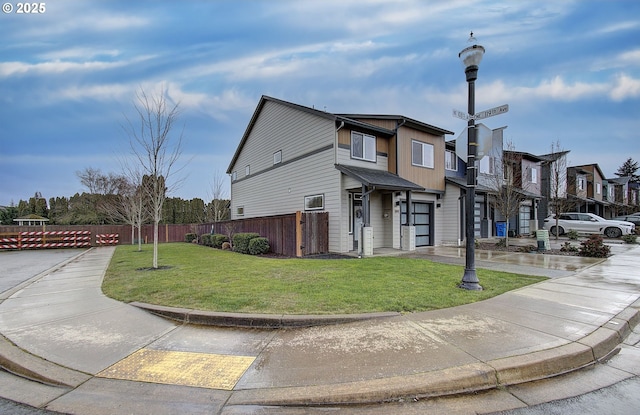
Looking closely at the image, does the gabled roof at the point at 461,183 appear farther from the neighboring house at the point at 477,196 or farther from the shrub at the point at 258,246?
the shrub at the point at 258,246

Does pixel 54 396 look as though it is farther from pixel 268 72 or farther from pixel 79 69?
pixel 268 72

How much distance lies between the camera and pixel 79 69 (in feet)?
37.3

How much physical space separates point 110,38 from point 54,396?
36.1 feet

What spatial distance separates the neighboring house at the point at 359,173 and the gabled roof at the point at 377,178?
45 millimetres

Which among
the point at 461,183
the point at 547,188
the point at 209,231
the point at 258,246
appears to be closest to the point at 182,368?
the point at 258,246

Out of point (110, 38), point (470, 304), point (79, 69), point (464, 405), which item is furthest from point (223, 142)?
point (464, 405)

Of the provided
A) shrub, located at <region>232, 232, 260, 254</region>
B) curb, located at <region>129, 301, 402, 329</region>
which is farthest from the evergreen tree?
curb, located at <region>129, 301, 402, 329</region>

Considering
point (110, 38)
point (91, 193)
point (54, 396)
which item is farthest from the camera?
point (91, 193)

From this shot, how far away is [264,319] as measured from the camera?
14.5 feet

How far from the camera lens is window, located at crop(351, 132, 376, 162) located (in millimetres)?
13766

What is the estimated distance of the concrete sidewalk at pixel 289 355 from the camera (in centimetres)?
278

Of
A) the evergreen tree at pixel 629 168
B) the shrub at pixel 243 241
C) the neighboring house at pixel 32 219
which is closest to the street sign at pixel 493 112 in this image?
the shrub at pixel 243 241

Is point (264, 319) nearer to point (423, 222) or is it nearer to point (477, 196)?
point (423, 222)

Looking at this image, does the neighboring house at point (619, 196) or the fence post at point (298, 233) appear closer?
the fence post at point (298, 233)
